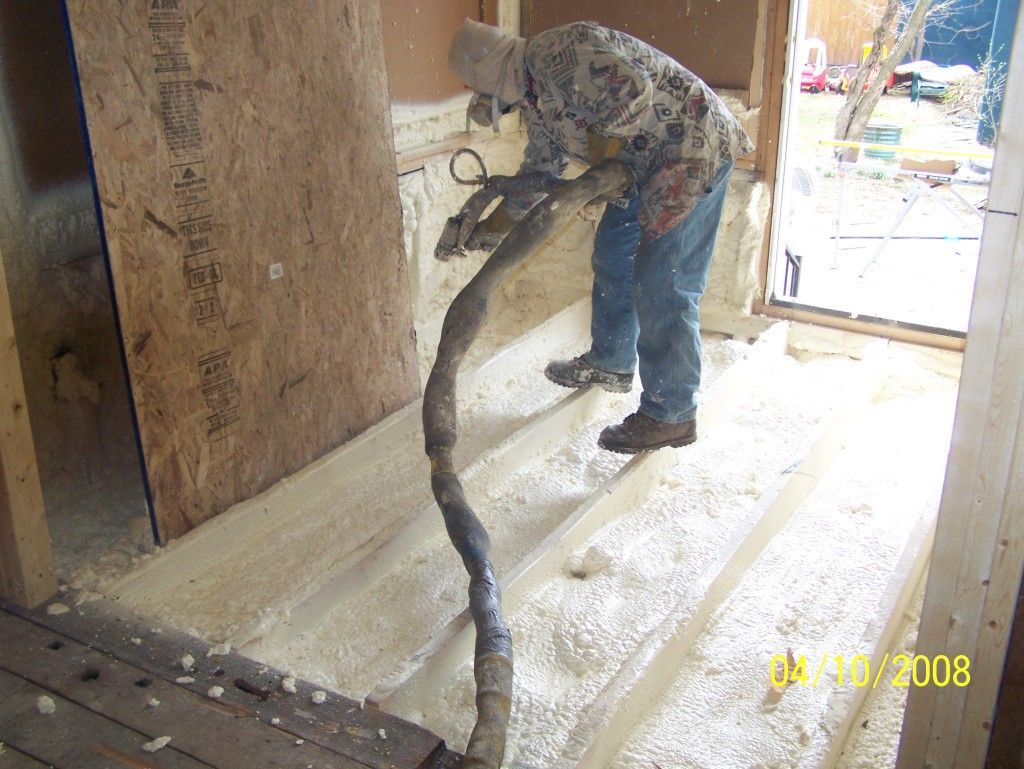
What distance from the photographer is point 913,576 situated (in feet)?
7.79

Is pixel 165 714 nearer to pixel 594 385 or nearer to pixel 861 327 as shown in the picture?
pixel 594 385

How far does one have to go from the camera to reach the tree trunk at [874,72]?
4551 millimetres

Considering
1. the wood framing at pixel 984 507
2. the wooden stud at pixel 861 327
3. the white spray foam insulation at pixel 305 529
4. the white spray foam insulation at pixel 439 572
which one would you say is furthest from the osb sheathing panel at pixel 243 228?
the wood framing at pixel 984 507

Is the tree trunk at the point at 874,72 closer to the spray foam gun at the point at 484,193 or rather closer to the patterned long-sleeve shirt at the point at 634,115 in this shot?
the patterned long-sleeve shirt at the point at 634,115

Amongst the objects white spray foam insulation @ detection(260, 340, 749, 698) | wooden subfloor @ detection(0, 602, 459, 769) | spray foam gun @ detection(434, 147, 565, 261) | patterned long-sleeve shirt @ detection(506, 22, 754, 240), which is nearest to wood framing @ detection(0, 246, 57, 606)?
wooden subfloor @ detection(0, 602, 459, 769)

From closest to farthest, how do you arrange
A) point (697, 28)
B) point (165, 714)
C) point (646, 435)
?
point (165, 714), point (646, 435), point (697, 28)

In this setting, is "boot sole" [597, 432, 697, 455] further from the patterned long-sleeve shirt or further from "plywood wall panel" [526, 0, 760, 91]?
"plywood wall panel" [526, 0, 760, 91]

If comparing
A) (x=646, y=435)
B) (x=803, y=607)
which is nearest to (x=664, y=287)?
(x=646, y=435)

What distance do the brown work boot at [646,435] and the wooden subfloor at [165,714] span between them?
126 cm

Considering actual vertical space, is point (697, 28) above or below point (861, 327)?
above

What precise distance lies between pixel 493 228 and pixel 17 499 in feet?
4.70

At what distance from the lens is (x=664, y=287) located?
2.67 meters

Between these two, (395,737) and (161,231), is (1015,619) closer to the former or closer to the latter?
(395,737)

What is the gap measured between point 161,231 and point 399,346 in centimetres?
103
